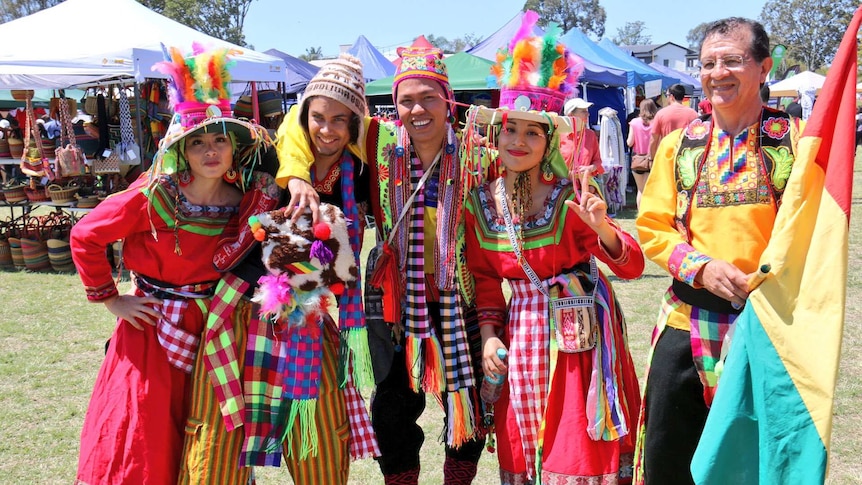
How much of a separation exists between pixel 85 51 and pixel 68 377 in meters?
5.34

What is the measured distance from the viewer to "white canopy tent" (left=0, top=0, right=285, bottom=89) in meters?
8.36

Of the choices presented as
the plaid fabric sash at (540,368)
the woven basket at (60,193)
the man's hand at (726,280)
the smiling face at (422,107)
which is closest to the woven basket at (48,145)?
the woven basket at (60,193)

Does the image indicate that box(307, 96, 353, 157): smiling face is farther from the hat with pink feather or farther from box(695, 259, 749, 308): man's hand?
box(695, 259, 749, 308): man's hand

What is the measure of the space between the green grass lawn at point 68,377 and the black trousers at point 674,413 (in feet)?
4.14

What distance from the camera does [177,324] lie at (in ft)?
8.57

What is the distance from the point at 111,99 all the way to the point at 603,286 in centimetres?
851

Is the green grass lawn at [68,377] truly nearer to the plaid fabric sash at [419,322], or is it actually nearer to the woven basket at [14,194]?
the plaid fabric sash at [419,322]

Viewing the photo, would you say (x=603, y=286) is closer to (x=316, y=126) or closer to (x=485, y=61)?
(x=316, y=126)

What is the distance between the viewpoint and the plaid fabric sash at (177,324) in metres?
2.60

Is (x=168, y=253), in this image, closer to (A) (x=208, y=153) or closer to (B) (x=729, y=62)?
(A) (x=208, y=153)

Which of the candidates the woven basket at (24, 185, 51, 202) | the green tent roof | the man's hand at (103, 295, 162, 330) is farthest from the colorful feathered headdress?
the green tent roof

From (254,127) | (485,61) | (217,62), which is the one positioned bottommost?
(254,127)

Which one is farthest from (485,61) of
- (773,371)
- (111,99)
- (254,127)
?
(773,371)

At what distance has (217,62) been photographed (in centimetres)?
270
